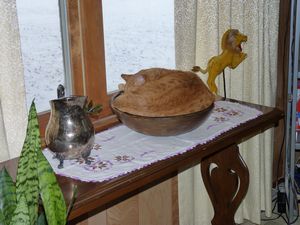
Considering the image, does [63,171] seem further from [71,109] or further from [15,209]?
[15,209]

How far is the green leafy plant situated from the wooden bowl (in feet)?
1.49

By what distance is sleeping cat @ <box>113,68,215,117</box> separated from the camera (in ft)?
4.59

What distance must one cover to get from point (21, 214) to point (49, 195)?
76 mm

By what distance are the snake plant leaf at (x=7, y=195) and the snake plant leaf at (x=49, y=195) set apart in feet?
0.24

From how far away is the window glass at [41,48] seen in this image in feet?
5.14

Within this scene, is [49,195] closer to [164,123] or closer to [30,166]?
[30,166]

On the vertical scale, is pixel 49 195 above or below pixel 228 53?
below

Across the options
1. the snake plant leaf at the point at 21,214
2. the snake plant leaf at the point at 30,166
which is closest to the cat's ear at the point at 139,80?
the snake plant leaf at the point at 30,166

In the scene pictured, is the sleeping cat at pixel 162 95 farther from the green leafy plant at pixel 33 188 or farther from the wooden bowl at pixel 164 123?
the green leafy plant at pixel 33 188

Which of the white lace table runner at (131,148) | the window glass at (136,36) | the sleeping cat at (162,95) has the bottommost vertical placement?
the white lace table runner at (131,148)

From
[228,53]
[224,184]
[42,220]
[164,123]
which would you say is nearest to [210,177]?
[224,184]

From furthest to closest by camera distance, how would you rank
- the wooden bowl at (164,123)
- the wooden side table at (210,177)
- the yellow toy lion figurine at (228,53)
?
1. the yellow toy lion figurine at (228,53)
2. the wooden bowl at (164,123)
3. the wooden side table at (210,177)

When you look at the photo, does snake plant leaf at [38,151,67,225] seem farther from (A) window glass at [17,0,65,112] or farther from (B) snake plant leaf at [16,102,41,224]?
(A) window glass at [17,0,65,112]

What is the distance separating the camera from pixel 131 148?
4.59 feet
